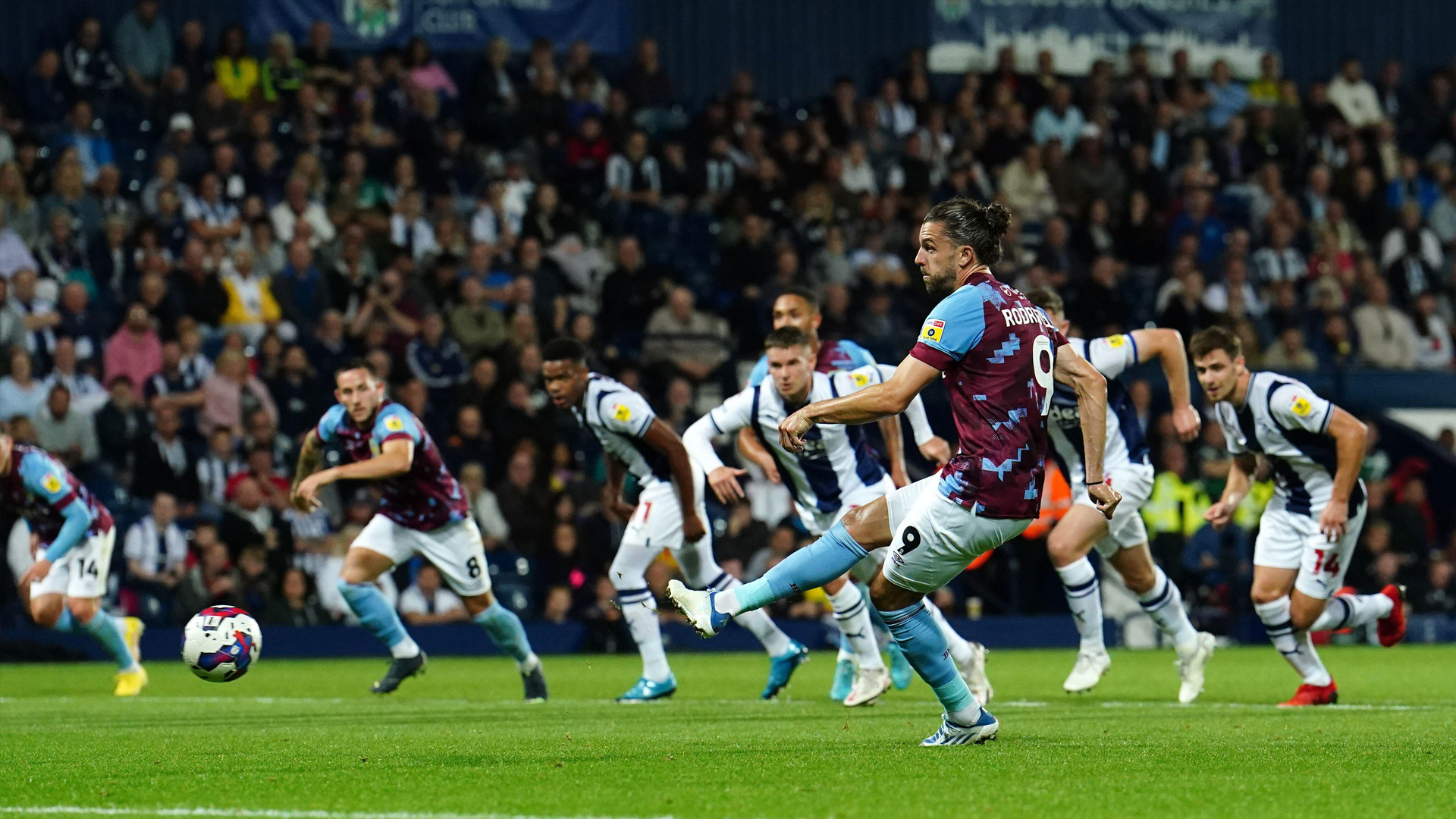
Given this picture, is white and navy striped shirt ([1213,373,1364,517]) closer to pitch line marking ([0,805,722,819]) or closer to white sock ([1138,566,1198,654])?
white sock ([1138,566,1198,654])

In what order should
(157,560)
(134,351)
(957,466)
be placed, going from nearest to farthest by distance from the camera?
(957,466)
(157,560)
(134,351)

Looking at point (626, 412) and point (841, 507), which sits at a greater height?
point (626, 412)

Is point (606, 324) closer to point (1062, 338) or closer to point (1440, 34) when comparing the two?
point (1062, 338)

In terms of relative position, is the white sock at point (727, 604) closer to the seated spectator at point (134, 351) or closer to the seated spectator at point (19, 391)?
the seated spectator at point (19, 391)

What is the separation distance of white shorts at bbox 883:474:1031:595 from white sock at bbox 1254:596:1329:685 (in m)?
4.36

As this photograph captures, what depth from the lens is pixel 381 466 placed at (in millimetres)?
11789

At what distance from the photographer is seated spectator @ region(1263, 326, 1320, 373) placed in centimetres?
2186

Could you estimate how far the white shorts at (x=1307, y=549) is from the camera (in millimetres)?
11328

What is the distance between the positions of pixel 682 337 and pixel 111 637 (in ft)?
27.1

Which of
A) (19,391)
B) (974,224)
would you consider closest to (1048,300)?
(974,224)

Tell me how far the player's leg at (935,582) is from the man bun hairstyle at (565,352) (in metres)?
4.31

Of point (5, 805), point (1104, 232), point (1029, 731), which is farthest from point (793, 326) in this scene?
point (1104, 232)

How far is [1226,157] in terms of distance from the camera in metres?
25.7

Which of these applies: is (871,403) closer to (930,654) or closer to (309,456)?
(930,654)
